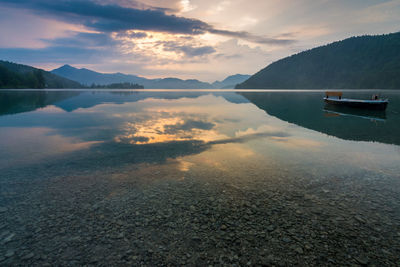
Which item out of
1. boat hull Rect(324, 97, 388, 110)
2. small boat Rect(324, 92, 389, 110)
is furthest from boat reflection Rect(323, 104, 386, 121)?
small boat Rect(324, 92, 389, 110)

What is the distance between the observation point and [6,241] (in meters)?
6.93

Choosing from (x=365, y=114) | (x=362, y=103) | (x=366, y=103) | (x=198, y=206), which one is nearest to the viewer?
(x=198, y=206)

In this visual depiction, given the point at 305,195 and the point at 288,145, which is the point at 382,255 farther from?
the point at 288,145

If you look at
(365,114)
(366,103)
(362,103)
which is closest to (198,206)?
(365,114)

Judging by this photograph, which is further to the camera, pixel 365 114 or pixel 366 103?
pixel 366 103

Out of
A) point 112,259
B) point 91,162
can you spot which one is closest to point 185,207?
point 112,259

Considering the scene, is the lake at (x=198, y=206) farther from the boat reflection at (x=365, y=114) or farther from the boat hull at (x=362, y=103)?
the boat hull at (x=362, y=103)

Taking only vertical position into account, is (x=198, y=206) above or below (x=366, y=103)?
below

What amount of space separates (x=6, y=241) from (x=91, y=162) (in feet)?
26.1

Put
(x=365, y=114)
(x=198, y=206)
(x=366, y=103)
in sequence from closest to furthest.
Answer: (x=198, y=206) → (x=365, y=114) → (x=366, y=103)

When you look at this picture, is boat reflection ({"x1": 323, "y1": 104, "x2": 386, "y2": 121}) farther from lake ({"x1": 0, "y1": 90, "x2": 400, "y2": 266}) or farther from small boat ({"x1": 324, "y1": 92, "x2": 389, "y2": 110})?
lake ({"x1": 0, "y1": 90, "x2": 400, "y2": 266})

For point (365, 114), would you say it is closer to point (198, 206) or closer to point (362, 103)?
point (362, 103)

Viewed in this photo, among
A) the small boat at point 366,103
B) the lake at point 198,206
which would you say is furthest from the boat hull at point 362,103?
the lake at point 198,206

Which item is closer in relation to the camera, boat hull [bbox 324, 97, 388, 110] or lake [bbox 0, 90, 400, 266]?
lake [bbox 0, 90, 400, 266]
